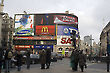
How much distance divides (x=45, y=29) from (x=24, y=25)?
956 centimetres

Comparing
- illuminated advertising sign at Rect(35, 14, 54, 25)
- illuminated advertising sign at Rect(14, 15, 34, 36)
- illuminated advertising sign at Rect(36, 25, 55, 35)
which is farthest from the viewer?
illuminated advertising sign at Rect(14, 15, 34, 36)

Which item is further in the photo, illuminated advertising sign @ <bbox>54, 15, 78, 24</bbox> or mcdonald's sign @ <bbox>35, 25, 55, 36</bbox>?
mcdonald's sign @ <bbox>35, 25, 55, 36</bbox>

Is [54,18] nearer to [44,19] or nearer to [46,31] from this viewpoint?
[44,19]

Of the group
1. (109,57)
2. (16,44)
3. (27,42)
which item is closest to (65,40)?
(27,42)

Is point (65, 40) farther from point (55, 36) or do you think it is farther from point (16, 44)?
point (16, 44)

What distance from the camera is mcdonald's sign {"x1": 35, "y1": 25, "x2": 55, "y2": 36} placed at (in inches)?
→ 3081

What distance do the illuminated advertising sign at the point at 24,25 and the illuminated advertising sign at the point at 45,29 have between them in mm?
2742

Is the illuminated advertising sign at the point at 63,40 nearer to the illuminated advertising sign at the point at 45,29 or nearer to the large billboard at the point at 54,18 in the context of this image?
the illuminated advertising sign at the point at 45,29

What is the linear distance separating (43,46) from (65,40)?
10094 millimetres

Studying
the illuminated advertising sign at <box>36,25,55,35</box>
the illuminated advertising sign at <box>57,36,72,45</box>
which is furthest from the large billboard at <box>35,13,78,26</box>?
the illuminated advertising sign at <box>57,36,72,45</box>

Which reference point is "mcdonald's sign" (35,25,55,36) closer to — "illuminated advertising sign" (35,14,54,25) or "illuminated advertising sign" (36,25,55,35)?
"illuminated advertising sign" (36,25,55,35)

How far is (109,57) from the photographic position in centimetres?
1489

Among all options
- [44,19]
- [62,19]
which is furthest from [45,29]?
[62,19]

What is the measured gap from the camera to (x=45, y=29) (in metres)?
78.7
